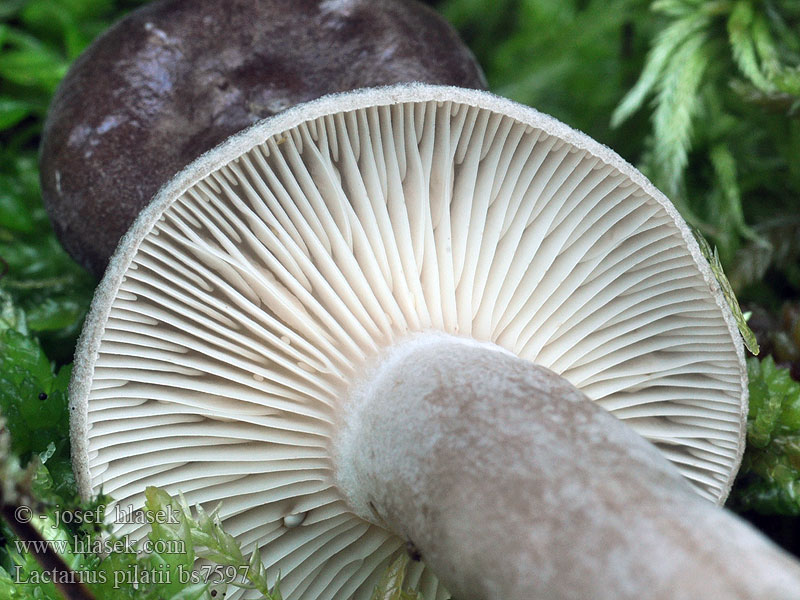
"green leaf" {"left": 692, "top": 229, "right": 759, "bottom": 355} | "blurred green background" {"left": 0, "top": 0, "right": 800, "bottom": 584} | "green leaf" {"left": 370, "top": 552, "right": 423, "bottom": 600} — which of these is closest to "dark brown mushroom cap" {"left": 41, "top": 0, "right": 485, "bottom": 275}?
"blurred green background" {"left": 0, "top": 0, "right": 800, "bottom": 584}

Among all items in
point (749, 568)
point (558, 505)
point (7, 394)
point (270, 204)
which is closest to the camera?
point (749, 568)

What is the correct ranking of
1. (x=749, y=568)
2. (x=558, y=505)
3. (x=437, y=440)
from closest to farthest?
(x=749, y=568) < (x=558, y=505) < (x=437, y=440)

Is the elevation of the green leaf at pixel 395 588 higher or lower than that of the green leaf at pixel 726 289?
lower

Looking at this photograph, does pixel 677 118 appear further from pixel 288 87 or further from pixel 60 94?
pixel 60 94

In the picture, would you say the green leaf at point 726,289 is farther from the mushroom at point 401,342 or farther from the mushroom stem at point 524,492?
the mushroom stem at point 524,492

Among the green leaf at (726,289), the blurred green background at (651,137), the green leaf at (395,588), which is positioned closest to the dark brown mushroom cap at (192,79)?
the blurred green background at (651,137)

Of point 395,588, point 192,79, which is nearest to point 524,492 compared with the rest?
point 395,588

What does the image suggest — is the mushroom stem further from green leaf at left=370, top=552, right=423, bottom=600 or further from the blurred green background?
the blurred green background

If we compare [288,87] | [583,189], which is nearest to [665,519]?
[583,189]
